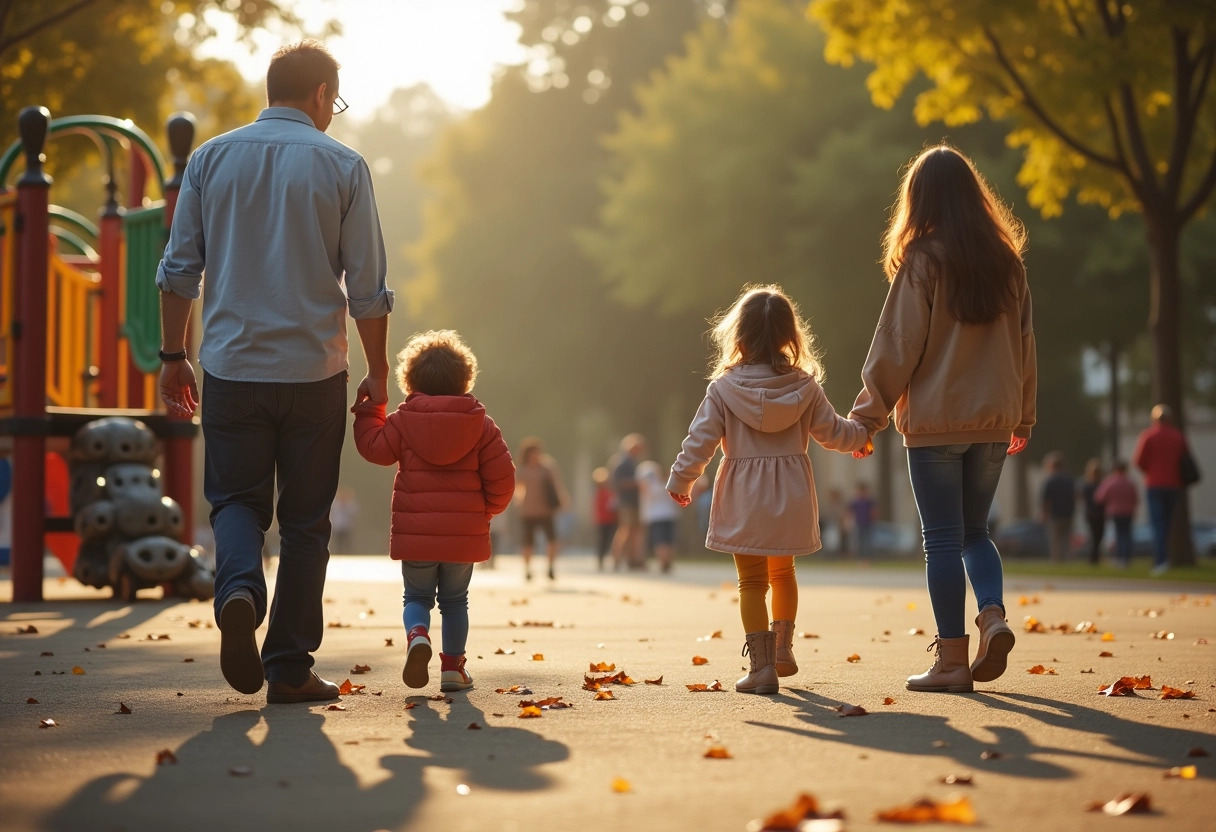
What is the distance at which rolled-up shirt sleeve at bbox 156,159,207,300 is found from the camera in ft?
18.8

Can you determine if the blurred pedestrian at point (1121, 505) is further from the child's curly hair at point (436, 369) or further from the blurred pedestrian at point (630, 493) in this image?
the child's curly hair at point (436, 369)

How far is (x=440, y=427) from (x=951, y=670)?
2.15 meters

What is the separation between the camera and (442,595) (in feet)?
21.0

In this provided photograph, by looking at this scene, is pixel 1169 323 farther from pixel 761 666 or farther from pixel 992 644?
pixel 761 666

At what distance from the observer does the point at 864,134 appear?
3106cm

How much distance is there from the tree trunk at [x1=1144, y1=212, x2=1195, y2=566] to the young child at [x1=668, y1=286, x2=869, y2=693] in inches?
545

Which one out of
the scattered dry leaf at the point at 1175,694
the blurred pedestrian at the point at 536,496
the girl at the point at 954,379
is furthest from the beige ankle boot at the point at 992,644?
the blurred pedestrian at the point at 536,496

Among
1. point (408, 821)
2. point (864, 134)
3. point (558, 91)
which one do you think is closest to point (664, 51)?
point (558, 91)

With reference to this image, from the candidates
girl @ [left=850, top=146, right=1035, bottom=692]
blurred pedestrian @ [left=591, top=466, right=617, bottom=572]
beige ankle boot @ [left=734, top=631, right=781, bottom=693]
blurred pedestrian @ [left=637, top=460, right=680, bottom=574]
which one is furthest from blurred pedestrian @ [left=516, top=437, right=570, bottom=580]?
girl @ [left=850, top=146, right=1035, bottom=692]

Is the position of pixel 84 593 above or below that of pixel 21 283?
below

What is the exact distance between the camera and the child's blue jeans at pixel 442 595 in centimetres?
624

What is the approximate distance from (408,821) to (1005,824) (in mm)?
1320

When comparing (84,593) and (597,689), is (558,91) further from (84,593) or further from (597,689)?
(597,689)

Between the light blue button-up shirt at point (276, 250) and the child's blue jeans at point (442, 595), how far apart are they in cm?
94
